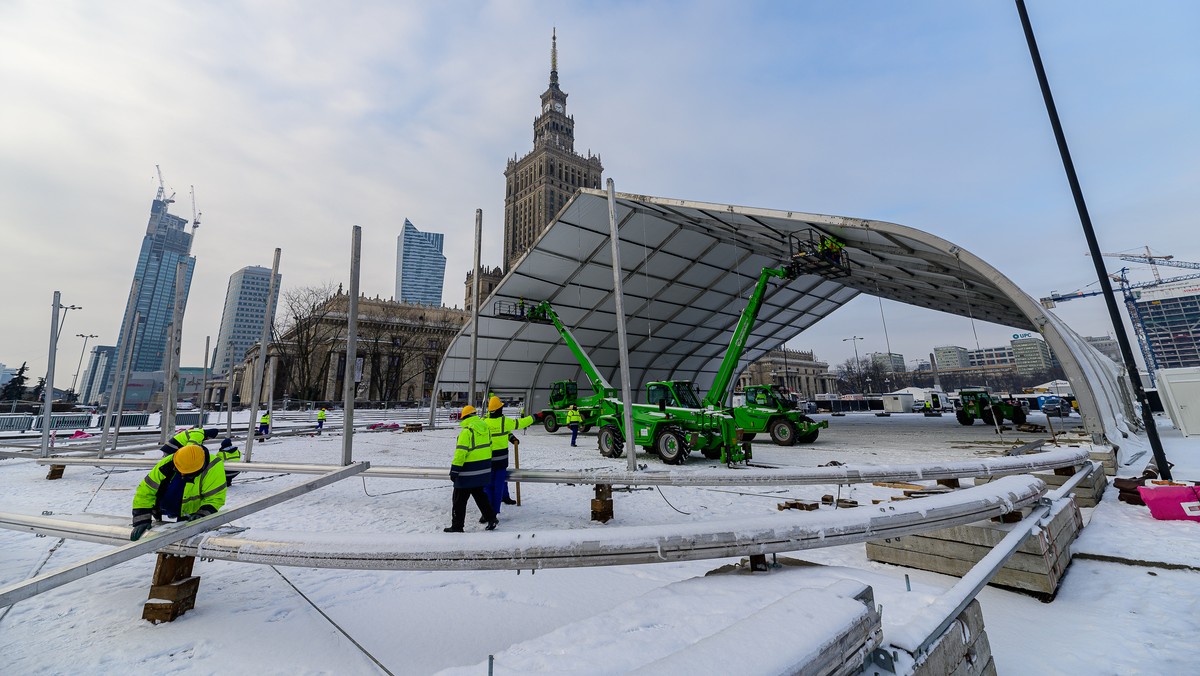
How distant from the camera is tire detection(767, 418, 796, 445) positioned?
15586 mm

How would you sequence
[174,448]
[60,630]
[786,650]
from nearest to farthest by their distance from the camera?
1. [786,650]
2. [60,630]
3. [174,448]

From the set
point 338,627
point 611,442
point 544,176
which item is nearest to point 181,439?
point 338,627

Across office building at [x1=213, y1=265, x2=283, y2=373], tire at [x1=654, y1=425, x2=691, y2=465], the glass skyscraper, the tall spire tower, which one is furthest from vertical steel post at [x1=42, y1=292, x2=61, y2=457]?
the glass skyscraper

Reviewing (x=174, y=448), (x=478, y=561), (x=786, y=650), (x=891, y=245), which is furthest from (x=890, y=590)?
(x=891, y=245)

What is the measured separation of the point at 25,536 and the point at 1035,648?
35.1 ft

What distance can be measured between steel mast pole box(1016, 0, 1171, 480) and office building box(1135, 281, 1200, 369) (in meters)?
141

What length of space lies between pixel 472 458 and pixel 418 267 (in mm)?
203693

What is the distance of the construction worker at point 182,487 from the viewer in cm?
361

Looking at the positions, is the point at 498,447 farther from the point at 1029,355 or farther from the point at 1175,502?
the point at 1029,355

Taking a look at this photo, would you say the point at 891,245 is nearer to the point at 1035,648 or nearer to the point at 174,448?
the point at 1035,648

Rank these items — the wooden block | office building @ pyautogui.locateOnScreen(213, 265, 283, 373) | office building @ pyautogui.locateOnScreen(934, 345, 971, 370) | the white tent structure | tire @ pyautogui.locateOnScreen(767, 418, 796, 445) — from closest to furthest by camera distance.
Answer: the wooden block
the white tent structure
tire @ pyautogui.locateOnScreen(767, 418, 796, 445)
office building @ pyautogui.locateOnScreen(213, 265, 283, 373)
office building @ pyautogui.locateOnScreen(934, 345, 971, 370)

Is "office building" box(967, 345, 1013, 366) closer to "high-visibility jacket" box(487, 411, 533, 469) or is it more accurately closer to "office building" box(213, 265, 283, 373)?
"high-visibility jacket" box(487, 411, 533, 469)

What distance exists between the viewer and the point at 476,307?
1566 centimetres

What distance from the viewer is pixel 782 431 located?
51.7 ft
